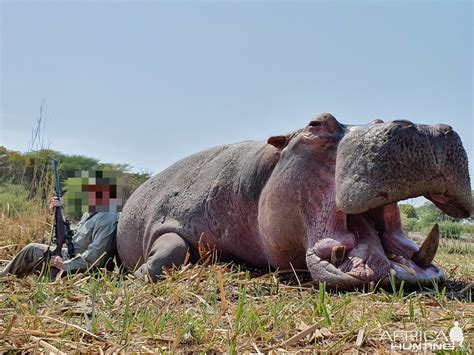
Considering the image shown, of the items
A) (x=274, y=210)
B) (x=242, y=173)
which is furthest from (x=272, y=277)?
(x=242, y=173)

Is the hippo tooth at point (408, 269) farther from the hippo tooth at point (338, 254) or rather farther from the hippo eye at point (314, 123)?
the hippo eye at point (314, 123)

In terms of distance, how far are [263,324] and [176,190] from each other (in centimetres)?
212

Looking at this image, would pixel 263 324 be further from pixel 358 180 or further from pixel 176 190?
pixel 176 190

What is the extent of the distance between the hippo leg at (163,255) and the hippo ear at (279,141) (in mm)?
885

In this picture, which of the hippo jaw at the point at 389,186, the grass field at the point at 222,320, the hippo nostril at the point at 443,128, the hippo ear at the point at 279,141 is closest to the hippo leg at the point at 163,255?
the grass field at the point at 222,320

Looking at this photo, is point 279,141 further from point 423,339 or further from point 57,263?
point 57,263

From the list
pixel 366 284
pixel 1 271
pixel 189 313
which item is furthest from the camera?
pixel 1 271

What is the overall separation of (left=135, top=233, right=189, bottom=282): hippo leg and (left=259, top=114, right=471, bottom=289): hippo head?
0.70 m

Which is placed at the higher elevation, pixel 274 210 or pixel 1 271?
pixel 274 210

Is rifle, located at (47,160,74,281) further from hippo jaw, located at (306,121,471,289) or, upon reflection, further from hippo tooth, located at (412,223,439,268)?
hippo tooth, located at (412,223,439,268)

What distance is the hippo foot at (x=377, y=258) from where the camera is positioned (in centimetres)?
239

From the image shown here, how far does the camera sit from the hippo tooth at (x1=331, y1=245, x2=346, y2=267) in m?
2.50

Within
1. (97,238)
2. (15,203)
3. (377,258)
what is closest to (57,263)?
(97,238)

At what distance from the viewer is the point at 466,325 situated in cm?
178
